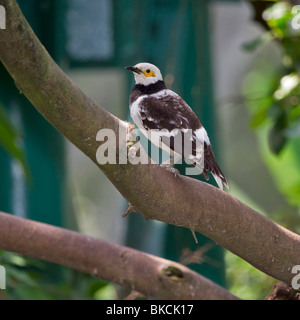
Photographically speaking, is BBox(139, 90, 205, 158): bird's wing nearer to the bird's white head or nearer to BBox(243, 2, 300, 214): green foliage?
the bird's white head

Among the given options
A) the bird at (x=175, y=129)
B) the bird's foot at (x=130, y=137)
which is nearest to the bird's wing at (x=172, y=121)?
the bird at (x=175, y=129)

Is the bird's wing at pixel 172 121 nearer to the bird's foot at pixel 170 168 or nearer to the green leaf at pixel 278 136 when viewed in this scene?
the bird's foot at pixel 170 168

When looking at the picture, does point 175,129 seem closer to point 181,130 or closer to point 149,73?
point 181,130

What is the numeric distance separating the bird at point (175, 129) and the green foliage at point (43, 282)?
528 millimetres

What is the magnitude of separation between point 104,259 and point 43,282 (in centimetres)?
79

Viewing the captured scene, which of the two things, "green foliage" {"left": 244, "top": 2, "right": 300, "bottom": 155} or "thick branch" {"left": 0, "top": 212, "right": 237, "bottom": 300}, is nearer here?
"thick branch" {"left": 0, "top": 212, "right": 237, "bottom": 300}

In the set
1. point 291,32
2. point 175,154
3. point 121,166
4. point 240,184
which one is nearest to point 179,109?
point 175,154

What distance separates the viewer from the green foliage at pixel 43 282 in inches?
73.3

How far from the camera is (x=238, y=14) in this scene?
17.5ft

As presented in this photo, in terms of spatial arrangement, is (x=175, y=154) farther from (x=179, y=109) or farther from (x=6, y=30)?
(x=6, y=30)

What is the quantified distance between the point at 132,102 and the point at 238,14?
4.12m

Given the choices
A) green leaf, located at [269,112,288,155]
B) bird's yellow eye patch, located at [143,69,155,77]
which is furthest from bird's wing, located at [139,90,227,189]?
green leaf, located at [269,112,288,155]

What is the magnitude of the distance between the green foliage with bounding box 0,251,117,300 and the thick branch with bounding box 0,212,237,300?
0.15m

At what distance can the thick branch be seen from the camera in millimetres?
1640
